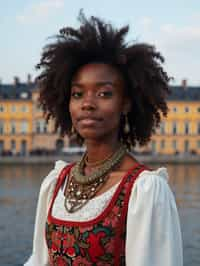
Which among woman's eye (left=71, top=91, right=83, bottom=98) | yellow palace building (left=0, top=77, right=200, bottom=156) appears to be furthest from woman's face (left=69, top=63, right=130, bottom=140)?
yellow palace building (left=0, top=77, right=200, bottom=156)

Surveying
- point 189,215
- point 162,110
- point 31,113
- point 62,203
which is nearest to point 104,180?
point 62,203

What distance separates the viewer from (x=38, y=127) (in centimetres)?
6247

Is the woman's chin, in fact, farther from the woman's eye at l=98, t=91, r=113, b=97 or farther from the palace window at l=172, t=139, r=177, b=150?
the palace window at l=172, t=139, r=177, b=150

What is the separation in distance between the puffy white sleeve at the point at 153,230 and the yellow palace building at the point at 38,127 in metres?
58.5

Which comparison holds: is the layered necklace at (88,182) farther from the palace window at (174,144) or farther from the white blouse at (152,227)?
the palace window at (174,144)

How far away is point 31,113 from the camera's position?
62.6m

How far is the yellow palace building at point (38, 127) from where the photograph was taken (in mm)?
61875

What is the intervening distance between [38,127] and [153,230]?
6100 cm

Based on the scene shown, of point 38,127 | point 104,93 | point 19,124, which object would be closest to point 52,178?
point 104,93

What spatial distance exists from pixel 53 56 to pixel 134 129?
1.21ft

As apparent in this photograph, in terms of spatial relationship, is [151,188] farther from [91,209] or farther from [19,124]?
[19,124]

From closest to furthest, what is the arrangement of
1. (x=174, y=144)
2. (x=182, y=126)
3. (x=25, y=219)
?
(x=25, y=219), (x=174, y=144), (x=182, y=126)

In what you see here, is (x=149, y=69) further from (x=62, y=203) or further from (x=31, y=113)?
(x=31, y=113)

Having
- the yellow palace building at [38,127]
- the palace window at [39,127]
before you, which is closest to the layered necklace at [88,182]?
the yellow palace building at [38,127]
